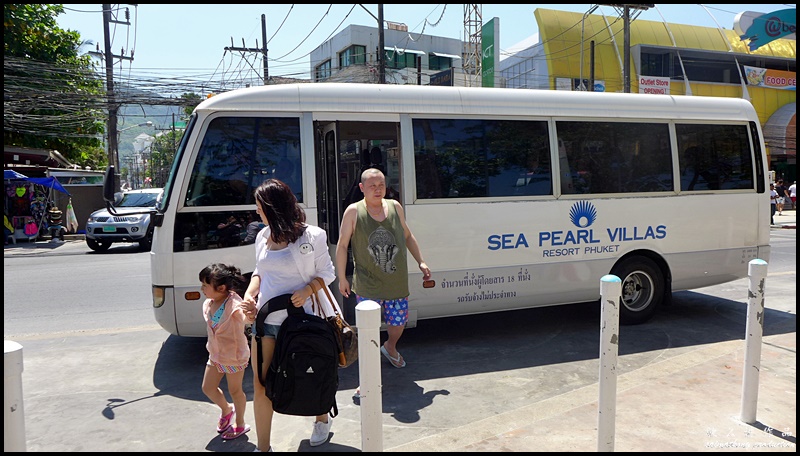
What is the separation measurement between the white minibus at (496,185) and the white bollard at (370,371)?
2.46m

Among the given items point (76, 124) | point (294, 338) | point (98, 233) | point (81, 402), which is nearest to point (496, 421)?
point (294, 338)

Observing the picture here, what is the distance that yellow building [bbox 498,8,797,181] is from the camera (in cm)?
2927

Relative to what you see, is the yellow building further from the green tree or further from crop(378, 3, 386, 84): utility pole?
the green tree

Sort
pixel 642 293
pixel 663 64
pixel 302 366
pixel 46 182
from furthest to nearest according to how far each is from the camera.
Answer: pixel 663 64, pixel 46 182, pixel 642 293, pixel 302 366

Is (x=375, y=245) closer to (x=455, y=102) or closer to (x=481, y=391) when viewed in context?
(x=481, y=391)

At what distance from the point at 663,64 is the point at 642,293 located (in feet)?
97.4

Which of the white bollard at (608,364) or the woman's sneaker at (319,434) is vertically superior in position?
the white bollard at (608,364)

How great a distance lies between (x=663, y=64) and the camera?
31.5m

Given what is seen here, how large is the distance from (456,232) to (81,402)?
3.73 m

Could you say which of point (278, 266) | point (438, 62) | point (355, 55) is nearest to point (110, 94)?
point (278, 266)

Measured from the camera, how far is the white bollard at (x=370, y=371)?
2967 millimetres

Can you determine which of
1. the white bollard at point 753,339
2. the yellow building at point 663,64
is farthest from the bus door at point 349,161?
the yellow building at point 663,64

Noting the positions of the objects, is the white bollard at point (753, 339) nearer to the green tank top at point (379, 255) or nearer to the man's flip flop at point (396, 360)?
the green tank top at point (379, 255)

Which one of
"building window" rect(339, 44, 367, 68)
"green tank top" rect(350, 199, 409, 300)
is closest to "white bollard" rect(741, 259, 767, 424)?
"green tank top" rect(350, 199, 409, 300)
